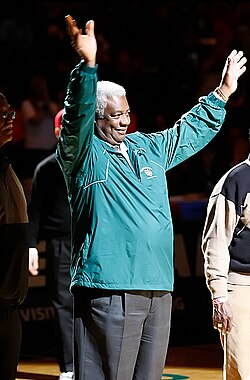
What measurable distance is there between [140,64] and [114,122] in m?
8.16

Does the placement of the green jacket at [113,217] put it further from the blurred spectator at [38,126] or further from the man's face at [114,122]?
the blurred spectator at [38,126]

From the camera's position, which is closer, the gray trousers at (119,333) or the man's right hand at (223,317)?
the gray trousers at (119,333)

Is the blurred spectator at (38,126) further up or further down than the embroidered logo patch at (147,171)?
further up

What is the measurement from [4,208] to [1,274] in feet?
1.07

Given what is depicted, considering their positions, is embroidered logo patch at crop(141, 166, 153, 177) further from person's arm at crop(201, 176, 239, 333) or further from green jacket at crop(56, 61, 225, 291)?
person's arm at crop(201, 176, 239, 333)

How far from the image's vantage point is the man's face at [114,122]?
18.3 feet

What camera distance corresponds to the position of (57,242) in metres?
8.54

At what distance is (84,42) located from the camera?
5074 millimetres

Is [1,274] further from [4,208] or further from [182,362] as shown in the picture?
[182,362]

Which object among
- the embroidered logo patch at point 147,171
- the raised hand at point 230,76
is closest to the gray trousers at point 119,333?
the embroidered logo patch at point 147,171

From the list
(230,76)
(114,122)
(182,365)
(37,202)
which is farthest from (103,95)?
(182,365)

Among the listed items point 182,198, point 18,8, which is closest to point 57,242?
point 182,198

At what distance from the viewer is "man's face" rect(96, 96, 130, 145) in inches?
220

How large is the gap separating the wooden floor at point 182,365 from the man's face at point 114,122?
348 centimetres
